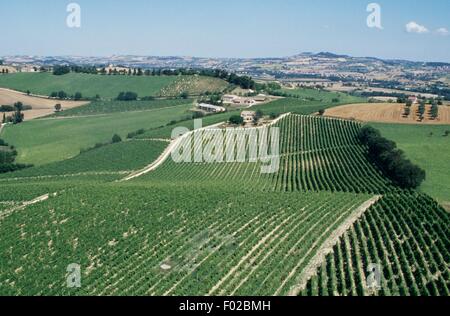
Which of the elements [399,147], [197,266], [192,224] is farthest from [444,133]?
[197,266]

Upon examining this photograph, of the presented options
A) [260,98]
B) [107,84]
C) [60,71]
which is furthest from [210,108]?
[60,71]

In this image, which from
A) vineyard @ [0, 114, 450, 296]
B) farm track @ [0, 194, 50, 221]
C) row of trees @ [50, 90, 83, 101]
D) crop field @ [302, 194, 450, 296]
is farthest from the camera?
row of trees @ [50, 90, 83, 101]

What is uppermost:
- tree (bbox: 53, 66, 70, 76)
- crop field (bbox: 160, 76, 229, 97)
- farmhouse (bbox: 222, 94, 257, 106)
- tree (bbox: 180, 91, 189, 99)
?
tree (bbox: 53, 66, 70, 76)

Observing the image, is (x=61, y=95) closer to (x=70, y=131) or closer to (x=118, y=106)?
(x=118, y=106)

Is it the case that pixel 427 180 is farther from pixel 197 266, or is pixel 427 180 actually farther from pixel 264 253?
pixel 197 266

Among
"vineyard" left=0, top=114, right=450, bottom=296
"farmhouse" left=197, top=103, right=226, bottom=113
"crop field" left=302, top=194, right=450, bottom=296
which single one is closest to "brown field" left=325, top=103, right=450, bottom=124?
"vineyard" left=0, top=114, right=450, bottom=296

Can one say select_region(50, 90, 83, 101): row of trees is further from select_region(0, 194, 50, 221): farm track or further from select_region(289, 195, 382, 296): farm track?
select_region(289, 195, 382, 296): farm track

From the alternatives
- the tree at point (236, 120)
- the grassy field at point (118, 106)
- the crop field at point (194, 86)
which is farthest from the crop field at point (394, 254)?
the crop field at point (194, 86)
